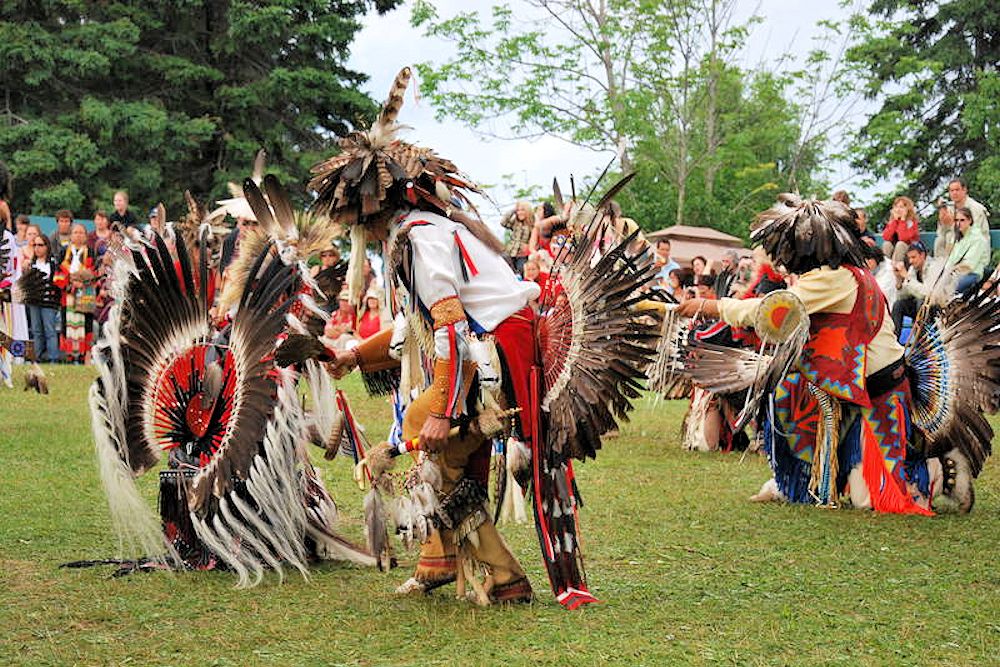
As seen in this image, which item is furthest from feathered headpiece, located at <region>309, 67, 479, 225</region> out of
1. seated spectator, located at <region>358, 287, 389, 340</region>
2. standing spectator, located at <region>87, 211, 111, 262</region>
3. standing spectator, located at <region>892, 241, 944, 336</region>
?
standing spectator, located at <region>87, 211, 111, 262</region>

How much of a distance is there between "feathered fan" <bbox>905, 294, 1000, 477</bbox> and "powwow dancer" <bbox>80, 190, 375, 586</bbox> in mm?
3029

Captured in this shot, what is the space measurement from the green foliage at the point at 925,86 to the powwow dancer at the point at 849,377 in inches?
703

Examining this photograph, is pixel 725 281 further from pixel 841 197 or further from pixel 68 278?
pixel 68 278

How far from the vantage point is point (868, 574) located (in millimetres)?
4523

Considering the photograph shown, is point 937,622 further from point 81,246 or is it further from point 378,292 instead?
point 81,246

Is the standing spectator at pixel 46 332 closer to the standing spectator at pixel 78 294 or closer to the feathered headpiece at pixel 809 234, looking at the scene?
the standing spectator at pixel 78 294

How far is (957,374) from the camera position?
233 inches

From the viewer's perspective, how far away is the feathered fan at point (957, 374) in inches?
229

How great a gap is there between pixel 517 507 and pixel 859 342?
2410mm

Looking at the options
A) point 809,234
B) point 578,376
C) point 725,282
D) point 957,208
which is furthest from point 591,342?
point 957,208

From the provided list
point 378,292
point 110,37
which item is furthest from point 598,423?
point 110,37

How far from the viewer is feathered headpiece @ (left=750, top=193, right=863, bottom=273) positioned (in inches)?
222

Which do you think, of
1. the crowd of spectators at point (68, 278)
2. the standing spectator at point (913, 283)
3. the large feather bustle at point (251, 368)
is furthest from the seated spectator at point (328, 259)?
the crowd of spectators at point (68, 278)

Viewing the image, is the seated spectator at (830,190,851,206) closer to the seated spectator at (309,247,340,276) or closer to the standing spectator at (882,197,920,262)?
the seated spectator at (309,247,340,276)
